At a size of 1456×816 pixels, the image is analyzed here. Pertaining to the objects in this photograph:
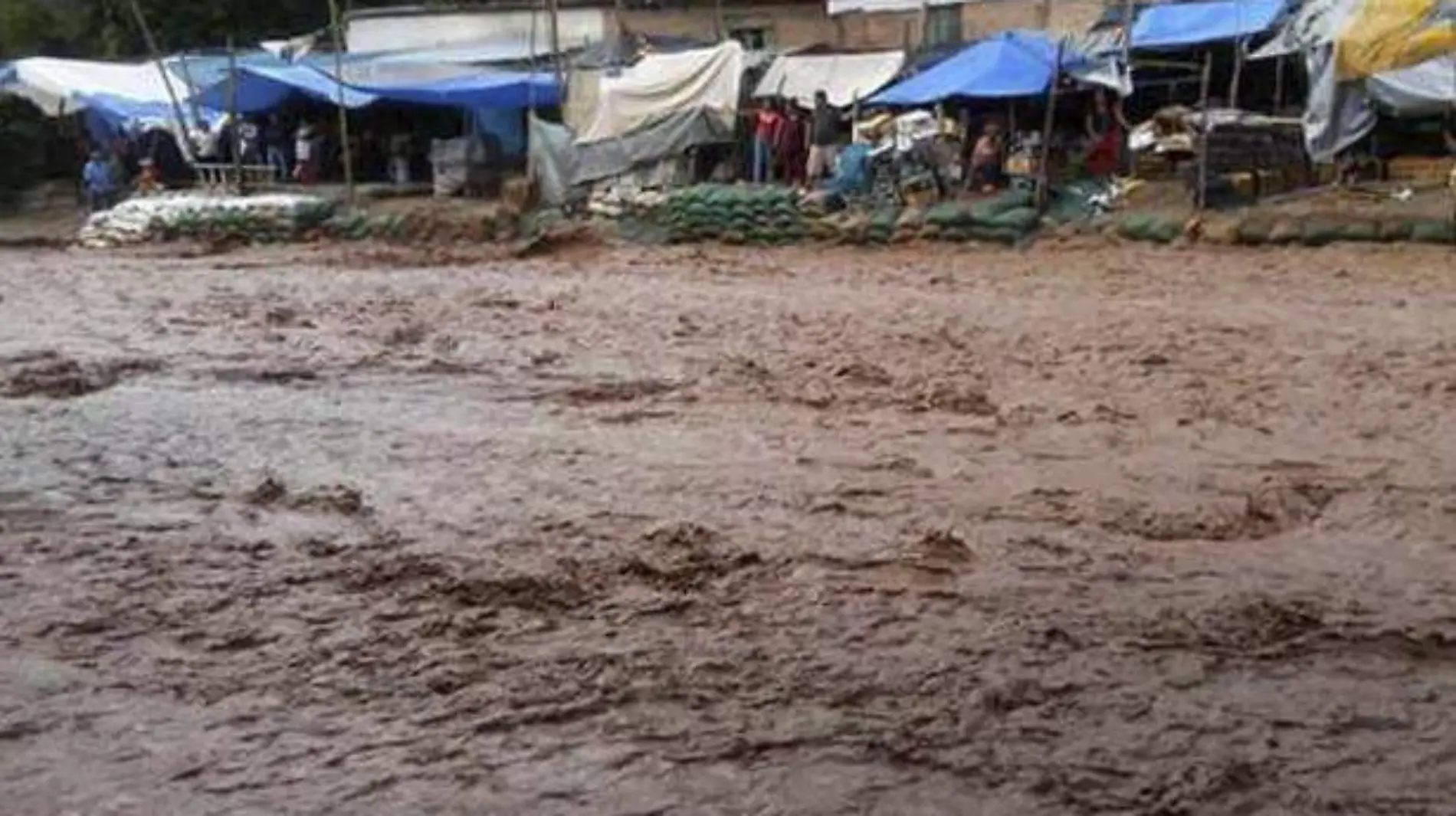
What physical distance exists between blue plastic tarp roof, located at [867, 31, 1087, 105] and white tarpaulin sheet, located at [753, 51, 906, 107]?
3.83 feet

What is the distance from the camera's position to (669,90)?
23406 mm

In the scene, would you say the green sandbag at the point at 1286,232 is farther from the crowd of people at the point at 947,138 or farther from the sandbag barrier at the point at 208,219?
the sandbag barrier at the point at 208,219

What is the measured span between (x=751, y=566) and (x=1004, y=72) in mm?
14687

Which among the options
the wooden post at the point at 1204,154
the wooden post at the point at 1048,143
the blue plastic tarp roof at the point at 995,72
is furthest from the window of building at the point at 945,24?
the wooden post at the point at 1204,154

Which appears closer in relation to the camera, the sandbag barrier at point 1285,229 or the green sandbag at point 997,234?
the sandbag barrier at point 1285,229

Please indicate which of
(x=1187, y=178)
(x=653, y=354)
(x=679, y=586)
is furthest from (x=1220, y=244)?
(x=679, y=586)

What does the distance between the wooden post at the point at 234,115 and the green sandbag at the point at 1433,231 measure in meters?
16.5

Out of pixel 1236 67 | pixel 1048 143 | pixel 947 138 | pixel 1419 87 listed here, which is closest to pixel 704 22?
pixel 947 138

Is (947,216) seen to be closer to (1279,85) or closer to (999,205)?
(999,205)

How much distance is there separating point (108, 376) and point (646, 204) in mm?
9920

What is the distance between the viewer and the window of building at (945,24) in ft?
87.4

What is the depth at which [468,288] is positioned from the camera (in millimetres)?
17922

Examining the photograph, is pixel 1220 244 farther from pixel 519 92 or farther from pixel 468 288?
pixel 519 92

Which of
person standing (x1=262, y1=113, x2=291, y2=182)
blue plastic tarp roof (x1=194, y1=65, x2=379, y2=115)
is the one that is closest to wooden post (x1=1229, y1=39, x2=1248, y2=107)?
blue plastic tarp roof (x1=194, y1=65, x2=379, y2=115)
